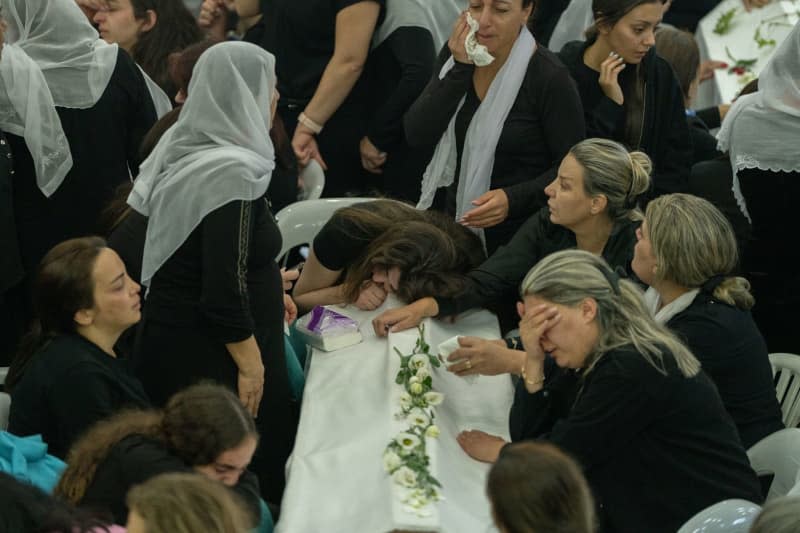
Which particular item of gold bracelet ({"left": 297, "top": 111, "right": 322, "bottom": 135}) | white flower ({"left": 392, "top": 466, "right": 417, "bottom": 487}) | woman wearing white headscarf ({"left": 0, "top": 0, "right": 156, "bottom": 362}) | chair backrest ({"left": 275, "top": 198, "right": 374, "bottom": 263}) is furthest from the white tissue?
white flower ({"left": 392, "top": 466, "right": 417, "bottom": 487})

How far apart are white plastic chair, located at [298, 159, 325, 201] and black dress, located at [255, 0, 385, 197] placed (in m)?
0.19

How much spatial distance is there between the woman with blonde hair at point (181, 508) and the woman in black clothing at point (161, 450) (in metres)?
0.35

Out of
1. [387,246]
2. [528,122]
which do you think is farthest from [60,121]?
[528,122]

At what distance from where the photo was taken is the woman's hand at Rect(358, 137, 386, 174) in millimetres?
4445

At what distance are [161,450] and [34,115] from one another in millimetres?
1584

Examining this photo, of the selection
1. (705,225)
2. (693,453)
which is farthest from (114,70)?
(693,453)

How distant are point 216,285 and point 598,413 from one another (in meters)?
0.96

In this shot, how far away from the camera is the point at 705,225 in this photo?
3088mm

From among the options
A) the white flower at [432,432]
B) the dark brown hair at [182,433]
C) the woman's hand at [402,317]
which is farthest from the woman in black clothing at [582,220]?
the dark brown hair at [182,433]

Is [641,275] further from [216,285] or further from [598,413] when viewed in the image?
[216,285]

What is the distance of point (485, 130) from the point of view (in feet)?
12.1

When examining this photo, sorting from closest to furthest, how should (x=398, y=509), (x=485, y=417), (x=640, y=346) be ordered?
(x=398, y=509)
(x=640, y=346)
(x=485, y=417)

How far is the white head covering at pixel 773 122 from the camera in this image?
3.68 meters

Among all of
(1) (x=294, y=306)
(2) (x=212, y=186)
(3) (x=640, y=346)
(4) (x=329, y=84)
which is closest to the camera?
(3) (x=640, y=346)
